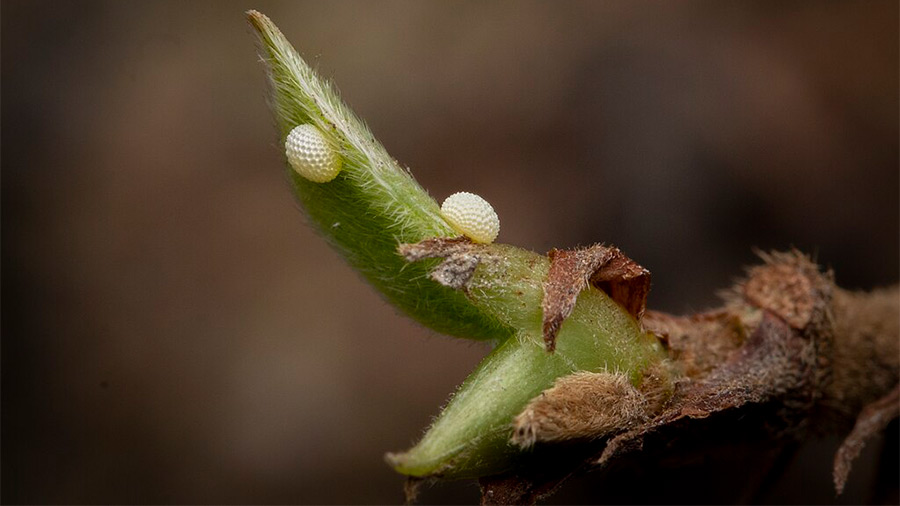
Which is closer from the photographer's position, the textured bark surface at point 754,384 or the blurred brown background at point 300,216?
the textured bark surface at point 754,384

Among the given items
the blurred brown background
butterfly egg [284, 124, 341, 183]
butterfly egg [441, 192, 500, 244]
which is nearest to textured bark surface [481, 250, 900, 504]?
butterfly egg [441, 192, 500, 244]

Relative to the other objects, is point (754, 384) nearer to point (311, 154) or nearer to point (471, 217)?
point (471, 217)

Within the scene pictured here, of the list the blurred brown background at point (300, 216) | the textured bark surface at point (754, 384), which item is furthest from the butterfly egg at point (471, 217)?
the blurred brown background at point (300, 216)

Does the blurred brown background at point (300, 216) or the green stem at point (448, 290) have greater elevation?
the blurred brown background at point (300, 216)

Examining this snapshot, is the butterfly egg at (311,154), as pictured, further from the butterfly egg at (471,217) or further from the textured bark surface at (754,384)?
the textured bark surface at (754,384)

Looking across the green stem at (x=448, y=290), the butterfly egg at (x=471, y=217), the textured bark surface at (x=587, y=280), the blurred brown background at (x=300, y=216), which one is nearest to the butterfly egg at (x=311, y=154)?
the green stem at (x=448, y=290)

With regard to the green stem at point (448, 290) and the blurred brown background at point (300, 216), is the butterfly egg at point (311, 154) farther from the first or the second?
the blurred brown background at point (300, 216)

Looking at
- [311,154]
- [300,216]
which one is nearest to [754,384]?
[311,154]
